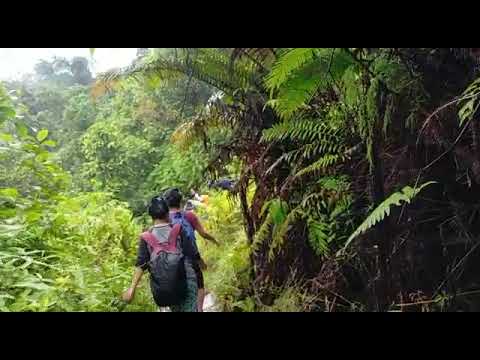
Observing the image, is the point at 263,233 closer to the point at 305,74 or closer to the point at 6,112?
the point at 305,74

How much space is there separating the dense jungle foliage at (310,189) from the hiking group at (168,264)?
548 mm

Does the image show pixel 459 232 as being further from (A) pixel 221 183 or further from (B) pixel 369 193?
(A) pixel 221 183

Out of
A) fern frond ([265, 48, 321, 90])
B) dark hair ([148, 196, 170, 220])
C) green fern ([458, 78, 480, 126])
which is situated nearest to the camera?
green fern ([458, 78, 480, 126])

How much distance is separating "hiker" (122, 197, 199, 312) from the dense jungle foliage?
1.85 feet

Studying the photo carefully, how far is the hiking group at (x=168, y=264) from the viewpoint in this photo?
7.09 feet

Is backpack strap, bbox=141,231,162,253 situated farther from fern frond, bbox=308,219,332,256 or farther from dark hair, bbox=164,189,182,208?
fern frond, bbox=308,219,332,256

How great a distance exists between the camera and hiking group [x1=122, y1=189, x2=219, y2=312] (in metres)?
2.16

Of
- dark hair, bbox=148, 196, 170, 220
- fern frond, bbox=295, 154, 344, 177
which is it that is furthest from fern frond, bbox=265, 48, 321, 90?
dark hair, bbox=148, 196, 170, 220

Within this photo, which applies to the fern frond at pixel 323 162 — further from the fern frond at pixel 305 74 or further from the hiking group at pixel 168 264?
the hiking group at pixel 168 264

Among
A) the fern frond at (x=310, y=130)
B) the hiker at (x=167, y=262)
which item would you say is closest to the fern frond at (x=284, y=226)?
the fern frond at (x=310, y=130)

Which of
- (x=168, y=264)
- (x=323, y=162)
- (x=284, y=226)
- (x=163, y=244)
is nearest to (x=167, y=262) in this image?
(x=168, y=264)
